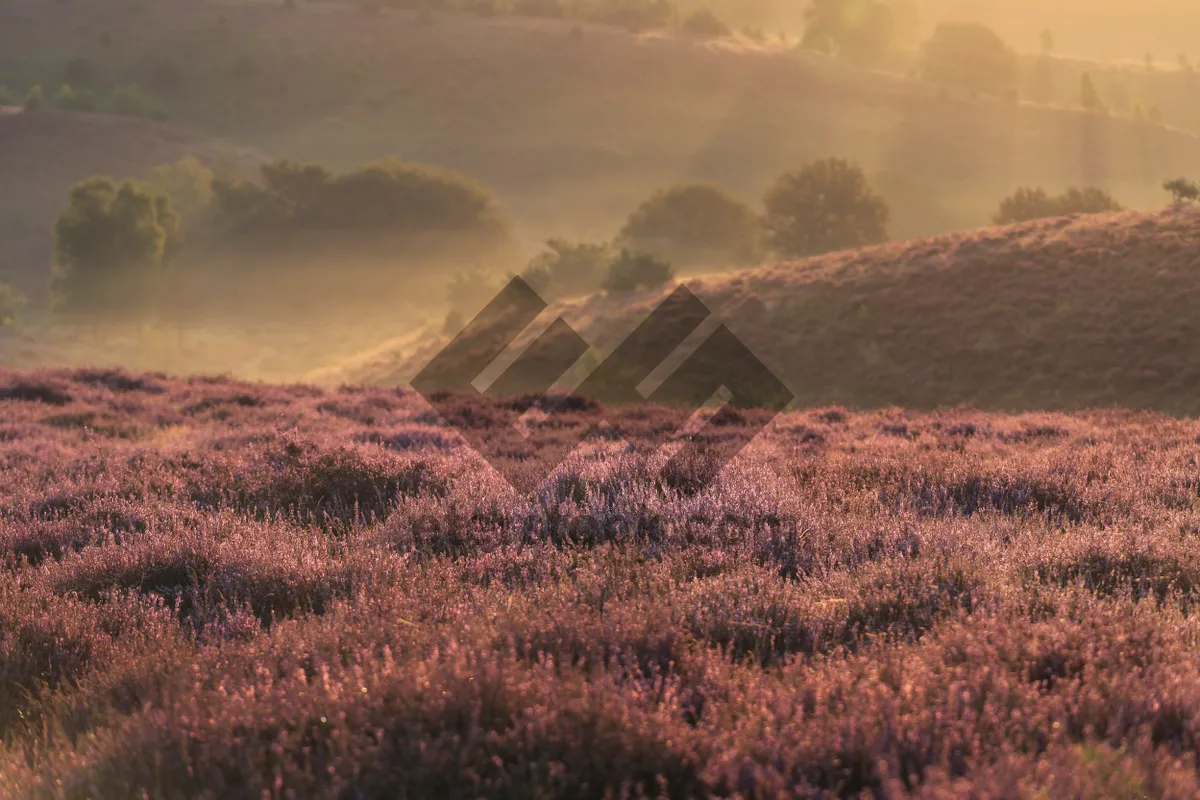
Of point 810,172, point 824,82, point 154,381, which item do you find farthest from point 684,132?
point 154,381

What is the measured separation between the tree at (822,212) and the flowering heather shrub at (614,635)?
5034cm

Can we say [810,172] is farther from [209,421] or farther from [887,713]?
[887,713]

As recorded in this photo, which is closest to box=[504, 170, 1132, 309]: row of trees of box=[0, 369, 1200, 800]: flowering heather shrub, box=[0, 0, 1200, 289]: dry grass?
box=[0, 0, 1200, 289]: dry grass

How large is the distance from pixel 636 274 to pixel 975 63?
8487 cm

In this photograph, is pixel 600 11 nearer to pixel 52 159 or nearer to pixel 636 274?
pixel 52 159

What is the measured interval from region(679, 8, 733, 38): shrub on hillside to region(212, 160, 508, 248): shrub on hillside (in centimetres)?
6555

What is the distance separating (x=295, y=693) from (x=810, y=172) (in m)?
57.8

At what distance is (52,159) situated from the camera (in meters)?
73.5

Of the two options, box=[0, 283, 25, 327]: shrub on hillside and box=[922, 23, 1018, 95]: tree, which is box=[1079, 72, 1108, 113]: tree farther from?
box=[0, 283, 25, 327]: shrub on hillside

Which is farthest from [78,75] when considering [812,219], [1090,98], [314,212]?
[1090,98]

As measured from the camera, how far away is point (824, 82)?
345ft

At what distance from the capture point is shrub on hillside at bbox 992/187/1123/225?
2229 inches

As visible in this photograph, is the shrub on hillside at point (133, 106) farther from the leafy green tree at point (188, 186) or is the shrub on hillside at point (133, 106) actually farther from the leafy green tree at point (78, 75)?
the leafy green tree at point (188, 186)

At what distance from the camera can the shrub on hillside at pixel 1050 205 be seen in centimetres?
5662
